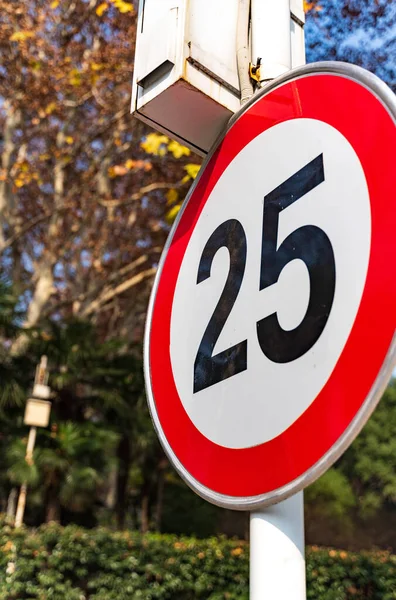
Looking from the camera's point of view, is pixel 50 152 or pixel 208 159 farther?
pixel 50 152

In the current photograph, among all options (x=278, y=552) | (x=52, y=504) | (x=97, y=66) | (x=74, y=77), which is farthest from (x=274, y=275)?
(x=74, y=77)

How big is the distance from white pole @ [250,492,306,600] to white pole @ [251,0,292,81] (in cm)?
73

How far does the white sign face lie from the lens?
734 mm

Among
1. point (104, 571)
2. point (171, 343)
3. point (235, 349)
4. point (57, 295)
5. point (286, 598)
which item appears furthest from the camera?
point (57, 295)

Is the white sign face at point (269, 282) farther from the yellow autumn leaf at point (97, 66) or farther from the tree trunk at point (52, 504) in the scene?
the yellow autumn leaf at point (97, 66)

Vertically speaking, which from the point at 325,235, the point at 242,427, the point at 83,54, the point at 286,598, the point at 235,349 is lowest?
the point at 286,598

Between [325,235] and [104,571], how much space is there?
4504mm

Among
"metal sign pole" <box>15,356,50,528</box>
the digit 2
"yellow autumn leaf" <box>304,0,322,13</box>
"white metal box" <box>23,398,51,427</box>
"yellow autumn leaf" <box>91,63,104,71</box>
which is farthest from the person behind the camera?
"yellow autumn leaf" <box>91,63,104,71</box>

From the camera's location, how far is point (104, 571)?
4.57 m

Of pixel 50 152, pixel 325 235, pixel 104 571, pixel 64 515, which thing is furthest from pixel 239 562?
pixel 50 152

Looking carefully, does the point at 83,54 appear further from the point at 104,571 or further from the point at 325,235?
the point at 325,235

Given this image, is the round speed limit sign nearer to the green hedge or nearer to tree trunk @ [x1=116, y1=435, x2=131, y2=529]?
the green hedge

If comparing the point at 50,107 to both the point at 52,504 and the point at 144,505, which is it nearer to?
the point at 52,504

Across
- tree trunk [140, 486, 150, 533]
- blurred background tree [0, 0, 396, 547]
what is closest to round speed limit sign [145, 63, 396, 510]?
blurred background tree [0, 0, 396, 547]
